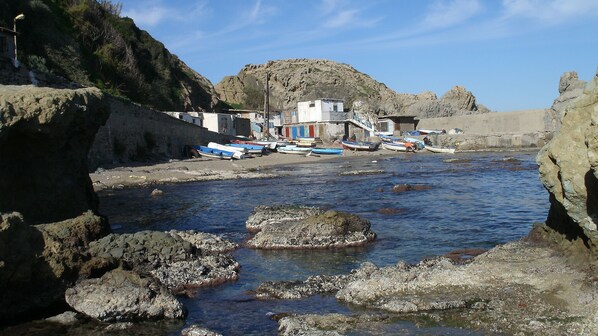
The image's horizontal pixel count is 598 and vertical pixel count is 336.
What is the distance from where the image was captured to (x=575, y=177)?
8359 mm

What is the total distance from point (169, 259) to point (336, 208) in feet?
36.1

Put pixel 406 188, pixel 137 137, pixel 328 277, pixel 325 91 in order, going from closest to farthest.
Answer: pixel 328 277, pixel 406 188, pixel 137 137, pixel 325 91

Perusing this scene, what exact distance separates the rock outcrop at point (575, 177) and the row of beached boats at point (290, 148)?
41.3 meters

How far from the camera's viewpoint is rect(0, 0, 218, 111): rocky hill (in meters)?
45.1

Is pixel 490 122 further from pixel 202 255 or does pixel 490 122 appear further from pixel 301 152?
pixel 202 255

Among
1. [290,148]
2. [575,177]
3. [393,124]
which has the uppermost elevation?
[393,124]

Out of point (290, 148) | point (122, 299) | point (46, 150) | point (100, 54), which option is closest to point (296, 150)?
point (290, 148)

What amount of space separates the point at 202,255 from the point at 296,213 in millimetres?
5576

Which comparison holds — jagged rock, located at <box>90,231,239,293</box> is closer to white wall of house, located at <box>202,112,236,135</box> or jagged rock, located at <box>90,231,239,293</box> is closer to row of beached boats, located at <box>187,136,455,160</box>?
Answer: row of beached boats, located at <box>187,136,455,160</box>

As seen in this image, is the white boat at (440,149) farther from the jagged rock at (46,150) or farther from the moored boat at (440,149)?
the jagged rock at (46,150)

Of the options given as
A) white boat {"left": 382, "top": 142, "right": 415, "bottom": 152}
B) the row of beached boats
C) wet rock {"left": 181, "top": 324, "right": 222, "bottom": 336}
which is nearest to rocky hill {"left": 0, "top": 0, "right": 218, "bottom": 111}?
the row of beached boats

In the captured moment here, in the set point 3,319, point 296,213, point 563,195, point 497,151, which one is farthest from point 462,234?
point 497,151

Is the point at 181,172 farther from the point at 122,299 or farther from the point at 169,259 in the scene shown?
the point at 122,299

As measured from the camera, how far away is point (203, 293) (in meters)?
10.7
